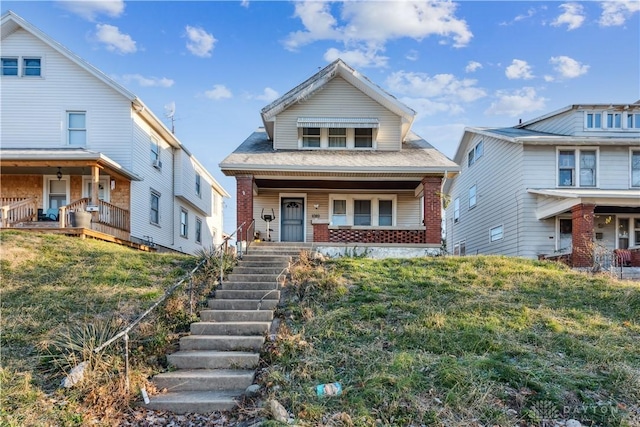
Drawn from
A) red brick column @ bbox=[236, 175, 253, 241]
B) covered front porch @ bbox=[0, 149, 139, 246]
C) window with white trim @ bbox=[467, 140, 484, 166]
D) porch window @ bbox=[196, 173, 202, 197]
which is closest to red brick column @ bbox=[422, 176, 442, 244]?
red brick column @ bbox=[236, 175, 253, 241]

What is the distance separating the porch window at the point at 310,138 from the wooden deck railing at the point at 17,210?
32.7ft

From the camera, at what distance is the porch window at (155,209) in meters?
18.6

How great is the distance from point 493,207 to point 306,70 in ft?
31.7

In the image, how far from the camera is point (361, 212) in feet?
55.1

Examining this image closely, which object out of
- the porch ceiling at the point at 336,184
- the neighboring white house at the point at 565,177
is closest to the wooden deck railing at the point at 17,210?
the porch ceiling at the point at 336,184

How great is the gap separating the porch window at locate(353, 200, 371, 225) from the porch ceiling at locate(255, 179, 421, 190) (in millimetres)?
821

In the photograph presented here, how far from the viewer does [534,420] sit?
4.89 m

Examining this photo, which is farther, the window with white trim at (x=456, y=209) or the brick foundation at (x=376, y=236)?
the window with white trim at (x=456, y=209)

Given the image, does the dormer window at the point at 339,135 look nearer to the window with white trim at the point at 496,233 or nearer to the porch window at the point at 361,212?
the porch window at the point at 361,212

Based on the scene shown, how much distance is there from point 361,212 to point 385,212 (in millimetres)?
931

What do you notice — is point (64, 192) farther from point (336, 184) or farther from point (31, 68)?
point (336, 184)

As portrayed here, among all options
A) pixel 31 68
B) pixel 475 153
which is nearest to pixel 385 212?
pixel 475 153

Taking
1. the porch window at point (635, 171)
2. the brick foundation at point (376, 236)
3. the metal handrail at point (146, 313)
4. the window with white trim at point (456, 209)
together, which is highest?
the porch window at point (635, 171)

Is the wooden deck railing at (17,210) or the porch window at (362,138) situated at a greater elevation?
the porch window at (362,138)
